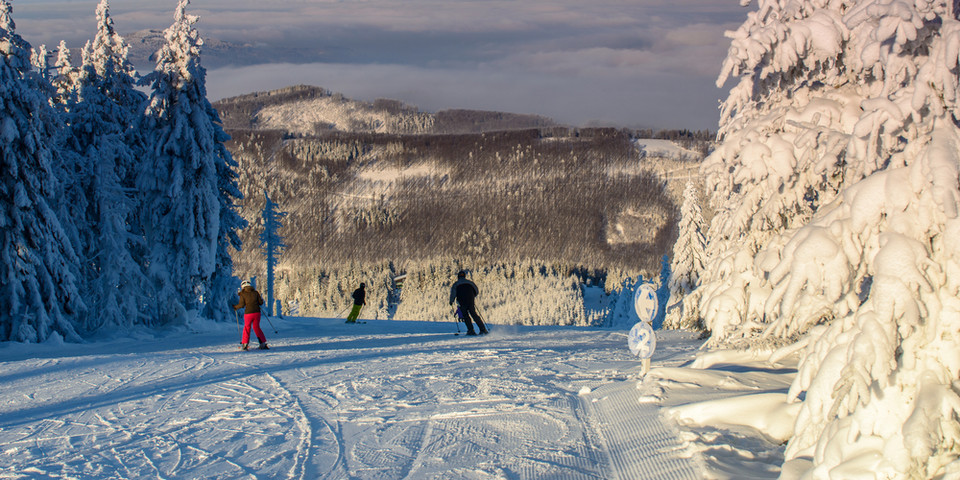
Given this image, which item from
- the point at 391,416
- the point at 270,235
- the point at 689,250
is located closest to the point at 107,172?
the point at 391,416

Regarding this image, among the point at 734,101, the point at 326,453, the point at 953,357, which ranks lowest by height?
the point at 326,453

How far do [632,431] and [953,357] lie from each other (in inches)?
132

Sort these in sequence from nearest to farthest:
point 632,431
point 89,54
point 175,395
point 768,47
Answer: point 632,431, point 768,47, point 175,395, point 89,54

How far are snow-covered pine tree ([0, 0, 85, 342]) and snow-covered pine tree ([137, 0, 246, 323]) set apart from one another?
4.47 m

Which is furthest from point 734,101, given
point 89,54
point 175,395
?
point 89,54

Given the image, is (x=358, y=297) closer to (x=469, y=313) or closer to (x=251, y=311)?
(x=469, y=313)

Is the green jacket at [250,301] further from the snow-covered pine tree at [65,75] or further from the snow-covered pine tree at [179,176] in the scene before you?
the snow-covered pine tree at [65,75]

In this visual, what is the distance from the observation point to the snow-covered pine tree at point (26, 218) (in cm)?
1811

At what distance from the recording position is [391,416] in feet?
27.4

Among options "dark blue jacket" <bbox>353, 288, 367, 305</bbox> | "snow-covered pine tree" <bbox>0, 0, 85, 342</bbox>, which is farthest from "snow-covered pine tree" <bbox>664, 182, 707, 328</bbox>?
"snow-covered pine tree" <bbox>0, 0, 85, 342</bbox>

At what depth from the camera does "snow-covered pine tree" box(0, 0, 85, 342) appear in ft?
59.4

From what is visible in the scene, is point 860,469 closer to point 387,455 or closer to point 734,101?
point 387,455

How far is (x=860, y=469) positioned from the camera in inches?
171

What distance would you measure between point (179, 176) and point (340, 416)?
18.0 m
